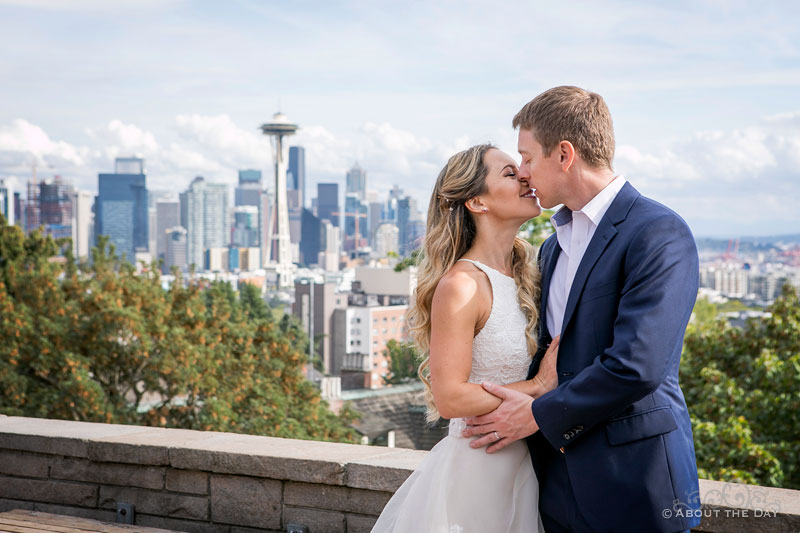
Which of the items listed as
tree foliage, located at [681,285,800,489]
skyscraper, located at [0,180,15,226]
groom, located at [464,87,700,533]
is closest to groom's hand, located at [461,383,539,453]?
groom, located at [464,87,700,533]

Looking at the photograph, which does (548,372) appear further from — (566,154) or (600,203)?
(566,154)

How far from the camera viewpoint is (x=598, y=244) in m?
2.18

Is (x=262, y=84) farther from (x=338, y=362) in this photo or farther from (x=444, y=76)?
(x=338, y=362)

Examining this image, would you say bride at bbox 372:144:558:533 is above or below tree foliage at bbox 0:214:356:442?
above

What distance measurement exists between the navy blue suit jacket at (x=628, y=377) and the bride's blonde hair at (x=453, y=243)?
0.39 metres

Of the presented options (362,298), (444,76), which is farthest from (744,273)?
(362,298)

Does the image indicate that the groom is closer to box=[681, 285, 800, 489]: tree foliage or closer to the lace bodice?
the lace bodice

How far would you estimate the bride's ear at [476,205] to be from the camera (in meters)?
2.59

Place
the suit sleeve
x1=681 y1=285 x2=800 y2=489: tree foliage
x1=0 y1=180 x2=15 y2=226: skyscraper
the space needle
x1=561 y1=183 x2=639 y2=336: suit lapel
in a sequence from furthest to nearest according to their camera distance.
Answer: the space needle < x1=0 y1=180 x2=15 y2=226: skyscraper < x1=681 y1=285 x2=800 y2=489: tree foliage < x1=561 y1=183 x2=639 y2=336: suit lapel < the suit sleeve

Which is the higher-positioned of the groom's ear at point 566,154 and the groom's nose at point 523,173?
the groom's ear at point 566,154

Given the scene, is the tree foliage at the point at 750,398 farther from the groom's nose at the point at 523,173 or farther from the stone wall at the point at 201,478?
the groom's nose at the point at 523,173

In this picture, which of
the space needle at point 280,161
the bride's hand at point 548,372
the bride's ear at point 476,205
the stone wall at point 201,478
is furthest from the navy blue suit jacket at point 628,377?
the space needle at point 280,161

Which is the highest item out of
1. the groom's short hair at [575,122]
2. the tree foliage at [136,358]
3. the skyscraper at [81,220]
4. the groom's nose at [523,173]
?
the skyscraper at [81,220]

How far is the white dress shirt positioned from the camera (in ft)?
7.45
